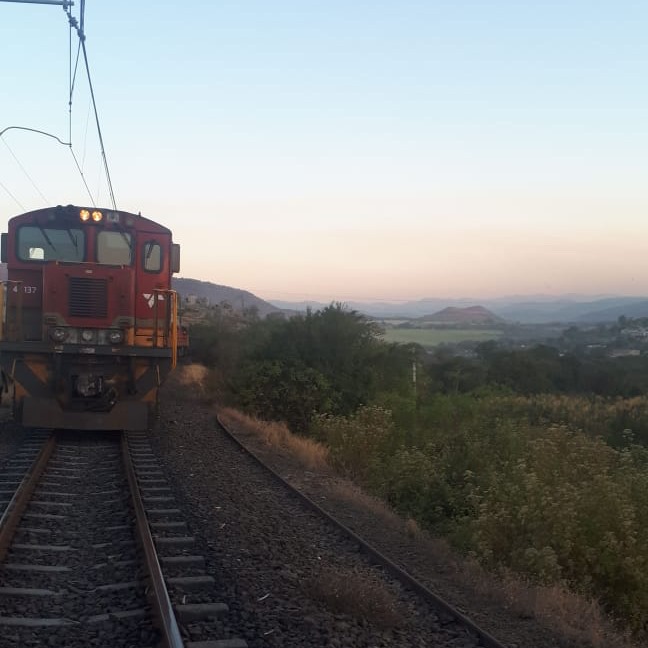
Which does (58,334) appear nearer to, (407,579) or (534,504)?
(534,504)

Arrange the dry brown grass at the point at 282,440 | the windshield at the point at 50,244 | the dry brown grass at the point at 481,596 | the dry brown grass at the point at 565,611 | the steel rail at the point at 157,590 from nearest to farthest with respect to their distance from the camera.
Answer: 1. the steel rail at the point at 157,590
2. the dry brown grass at the point at 481,596
3. the dry brown grass at the point at 565,611
4. the dry brown grass at the point at 282,440
5. the windshield at the point at 50,244

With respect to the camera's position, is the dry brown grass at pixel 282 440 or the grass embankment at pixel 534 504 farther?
the dry brown grass at pixel 282 440

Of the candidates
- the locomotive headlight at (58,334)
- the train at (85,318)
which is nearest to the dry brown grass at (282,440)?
the train at (85,318)

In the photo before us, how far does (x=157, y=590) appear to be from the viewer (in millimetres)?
6012

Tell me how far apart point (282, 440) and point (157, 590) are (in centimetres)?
1082

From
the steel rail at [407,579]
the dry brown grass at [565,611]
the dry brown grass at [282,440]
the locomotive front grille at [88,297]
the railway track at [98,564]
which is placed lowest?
the dry brown grass at [282,440]

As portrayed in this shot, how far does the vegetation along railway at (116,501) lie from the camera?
18.9 ft

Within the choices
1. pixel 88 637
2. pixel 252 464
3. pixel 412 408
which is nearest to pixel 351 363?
pixel 412 408

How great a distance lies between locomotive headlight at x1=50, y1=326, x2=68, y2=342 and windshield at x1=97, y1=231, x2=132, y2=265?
5.47ft

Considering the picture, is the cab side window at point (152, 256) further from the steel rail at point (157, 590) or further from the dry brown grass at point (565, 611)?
the dry brown grass at point (565, 611)

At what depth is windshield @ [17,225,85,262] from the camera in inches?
586

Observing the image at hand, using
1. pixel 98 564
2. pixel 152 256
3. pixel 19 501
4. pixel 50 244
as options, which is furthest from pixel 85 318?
pixel 98 564

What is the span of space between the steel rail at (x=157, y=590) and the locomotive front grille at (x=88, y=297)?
5.61 metres

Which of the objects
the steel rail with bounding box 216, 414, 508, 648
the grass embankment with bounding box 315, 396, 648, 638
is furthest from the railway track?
the grass embankment with bounding box 315, 396, 648, 638
